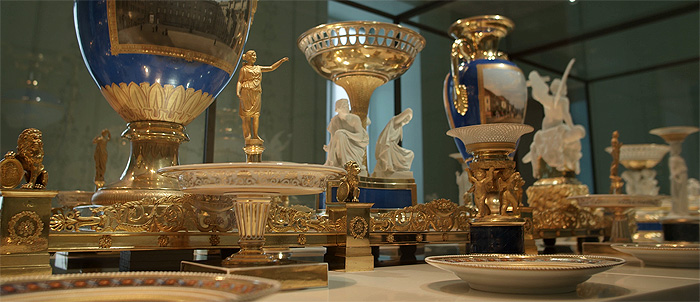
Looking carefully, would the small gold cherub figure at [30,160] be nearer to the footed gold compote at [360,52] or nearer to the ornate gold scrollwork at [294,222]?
the ornate gold scrollwork at [294,222]

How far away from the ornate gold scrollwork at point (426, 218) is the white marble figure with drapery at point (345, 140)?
0.85 ft

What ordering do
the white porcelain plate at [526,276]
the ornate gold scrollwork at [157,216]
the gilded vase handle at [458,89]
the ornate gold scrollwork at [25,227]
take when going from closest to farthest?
the white porcelain plate at [526,276] < the ornate gold scrollwork at [25,227] < the ornate gold scrollwork at [157,216] < the gilded vase handle at [458,89]

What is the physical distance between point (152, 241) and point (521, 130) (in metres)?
0.93

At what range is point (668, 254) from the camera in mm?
1294

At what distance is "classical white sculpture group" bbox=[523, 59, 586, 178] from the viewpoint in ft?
7.76

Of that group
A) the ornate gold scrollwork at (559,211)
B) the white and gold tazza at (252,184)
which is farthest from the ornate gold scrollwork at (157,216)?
the ornate gold scrollwork at (559,211)

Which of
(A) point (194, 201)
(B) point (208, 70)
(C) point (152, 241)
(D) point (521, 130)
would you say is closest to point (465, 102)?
(D) point (521, 130)

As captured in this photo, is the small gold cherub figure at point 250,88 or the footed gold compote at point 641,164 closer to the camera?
the small gold cherub figure at point 250,88

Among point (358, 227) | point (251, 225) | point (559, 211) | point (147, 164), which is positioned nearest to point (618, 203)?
point (559, 211)

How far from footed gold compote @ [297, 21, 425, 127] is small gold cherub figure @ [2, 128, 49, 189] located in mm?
1056

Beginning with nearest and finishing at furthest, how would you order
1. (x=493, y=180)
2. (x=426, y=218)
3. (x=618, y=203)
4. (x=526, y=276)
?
(x=526, y=276) → (x=493, y=180) → (x=426, y=218) → (x=618, y=203)

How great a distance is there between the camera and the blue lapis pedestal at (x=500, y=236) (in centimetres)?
122

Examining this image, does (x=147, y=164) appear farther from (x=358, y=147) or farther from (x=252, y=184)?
(x=358, y=147)

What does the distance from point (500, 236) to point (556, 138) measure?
1.38 meters
